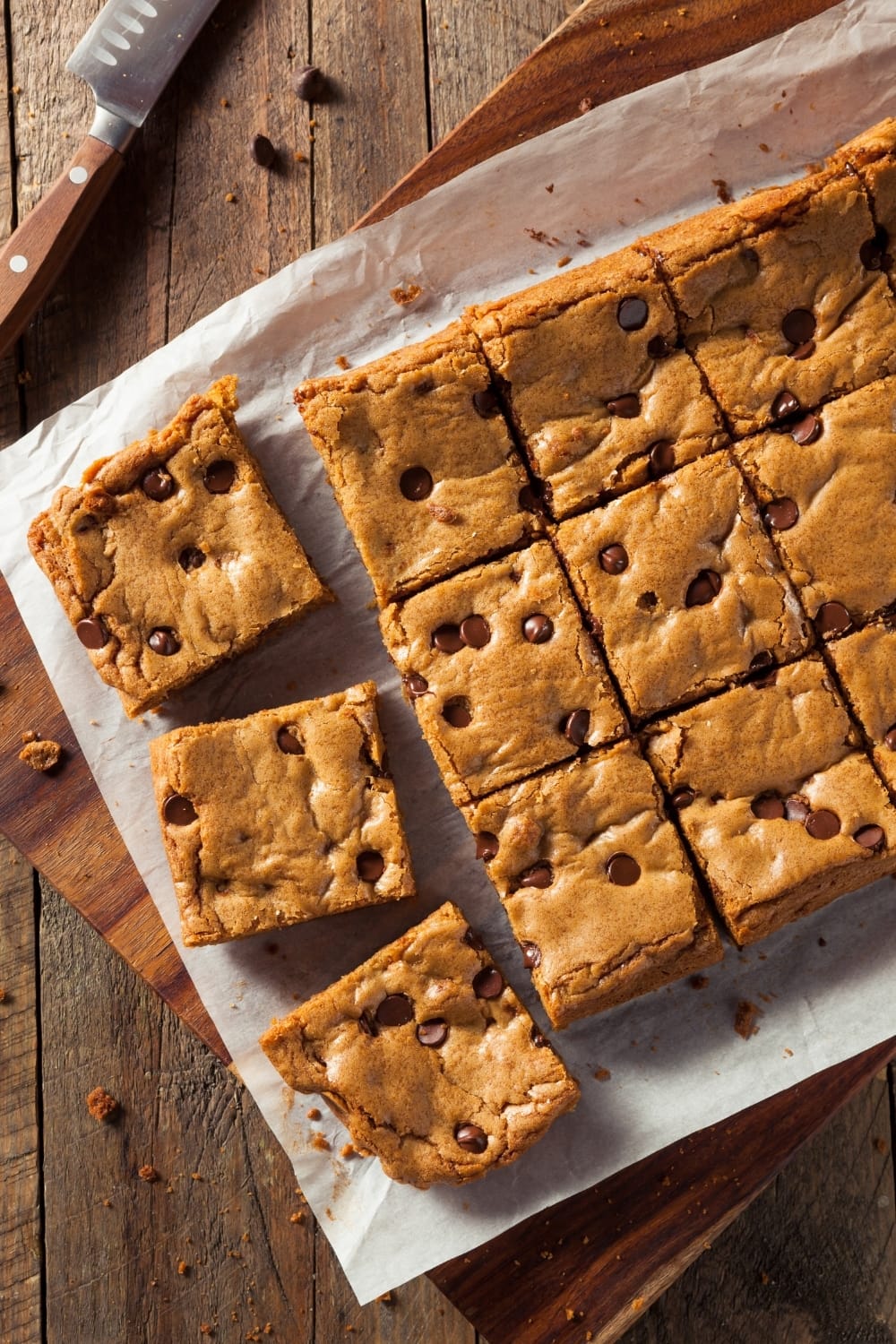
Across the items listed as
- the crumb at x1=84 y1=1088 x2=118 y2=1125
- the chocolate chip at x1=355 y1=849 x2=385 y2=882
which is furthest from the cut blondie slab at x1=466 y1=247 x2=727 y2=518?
the crumb at x1=84 y1=1088 x2=118 y2=1125

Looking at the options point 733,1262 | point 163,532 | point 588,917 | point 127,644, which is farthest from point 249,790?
point 733,1262

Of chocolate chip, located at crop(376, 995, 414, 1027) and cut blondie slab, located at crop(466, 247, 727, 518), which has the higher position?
cut blondie slab, located at crop(466, 247, 727, 518)

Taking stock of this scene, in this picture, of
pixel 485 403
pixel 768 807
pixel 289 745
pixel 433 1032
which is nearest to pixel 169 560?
pixel 289 745

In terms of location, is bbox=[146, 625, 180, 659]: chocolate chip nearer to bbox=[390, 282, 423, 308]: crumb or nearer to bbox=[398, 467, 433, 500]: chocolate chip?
bbox=[398, 467, 433, 500]: chocolate chip

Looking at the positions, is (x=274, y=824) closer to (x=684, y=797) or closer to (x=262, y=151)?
(x=684, y=797)

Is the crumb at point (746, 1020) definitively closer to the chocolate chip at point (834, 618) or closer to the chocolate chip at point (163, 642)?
the chocolate chip at point (834, 618)

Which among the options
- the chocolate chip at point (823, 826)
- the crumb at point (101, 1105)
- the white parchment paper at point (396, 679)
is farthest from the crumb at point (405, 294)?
the crumb at point (101, 1105)
